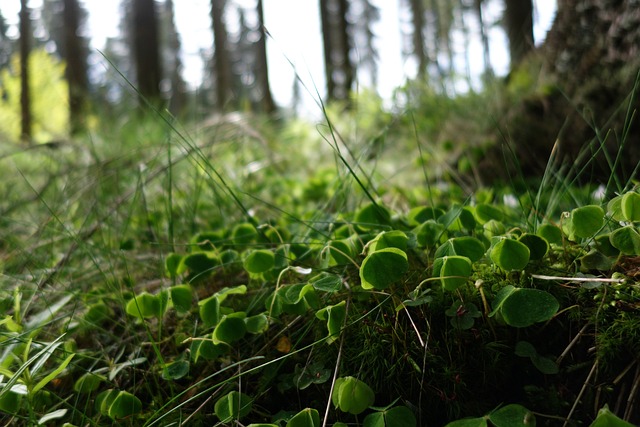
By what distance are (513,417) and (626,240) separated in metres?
0.37

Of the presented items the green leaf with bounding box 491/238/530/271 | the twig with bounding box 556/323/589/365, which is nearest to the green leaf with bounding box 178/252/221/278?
the green leaf with bounding box 491/238/530/271

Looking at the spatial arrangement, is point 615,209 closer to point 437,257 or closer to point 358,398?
point 437,257

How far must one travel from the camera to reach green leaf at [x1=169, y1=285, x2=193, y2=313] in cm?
102

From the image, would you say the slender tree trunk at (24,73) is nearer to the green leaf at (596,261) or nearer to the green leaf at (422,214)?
the green leaf at (422,214)

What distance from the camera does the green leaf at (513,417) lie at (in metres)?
0.69

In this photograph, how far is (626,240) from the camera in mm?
834

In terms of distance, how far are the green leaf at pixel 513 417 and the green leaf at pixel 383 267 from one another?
0.87ft

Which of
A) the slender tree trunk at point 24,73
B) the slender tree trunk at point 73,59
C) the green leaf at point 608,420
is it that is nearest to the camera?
the green leaf at point 608,420

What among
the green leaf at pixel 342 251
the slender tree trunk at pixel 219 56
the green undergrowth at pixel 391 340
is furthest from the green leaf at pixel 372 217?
the slender tree trunk at pixel 219 56

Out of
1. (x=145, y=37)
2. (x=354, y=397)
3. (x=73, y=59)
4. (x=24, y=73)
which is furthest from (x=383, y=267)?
(x=24, y=73)

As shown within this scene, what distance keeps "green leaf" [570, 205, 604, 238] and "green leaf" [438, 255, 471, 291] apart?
23cm

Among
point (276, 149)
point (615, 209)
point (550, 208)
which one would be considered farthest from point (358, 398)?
point (276, 149)

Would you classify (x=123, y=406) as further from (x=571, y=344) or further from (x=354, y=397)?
(x=571, y=344)

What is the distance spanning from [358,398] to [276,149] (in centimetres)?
268
